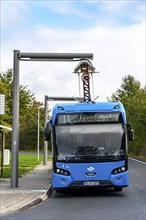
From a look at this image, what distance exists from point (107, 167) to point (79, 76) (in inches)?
483

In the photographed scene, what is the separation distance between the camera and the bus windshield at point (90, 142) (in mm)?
16219

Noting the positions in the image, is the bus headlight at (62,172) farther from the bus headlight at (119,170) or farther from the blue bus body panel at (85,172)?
the bus headlight at (119,170)

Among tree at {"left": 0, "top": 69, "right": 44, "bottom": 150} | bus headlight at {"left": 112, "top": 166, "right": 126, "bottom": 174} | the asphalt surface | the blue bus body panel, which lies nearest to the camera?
the asphalt surface

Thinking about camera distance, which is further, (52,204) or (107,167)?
(107,167)

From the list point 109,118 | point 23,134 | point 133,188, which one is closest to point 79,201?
point 109,118

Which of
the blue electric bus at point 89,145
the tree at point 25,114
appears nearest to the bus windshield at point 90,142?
the blue electric bus at point 89,145

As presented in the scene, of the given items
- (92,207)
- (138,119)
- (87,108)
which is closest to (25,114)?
(138,119)

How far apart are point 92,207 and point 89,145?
3.12 metres

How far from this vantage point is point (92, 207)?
1364cm

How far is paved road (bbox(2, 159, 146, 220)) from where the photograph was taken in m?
11.9

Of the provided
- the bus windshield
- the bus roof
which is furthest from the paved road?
the bus roof

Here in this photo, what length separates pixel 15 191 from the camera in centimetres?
1708

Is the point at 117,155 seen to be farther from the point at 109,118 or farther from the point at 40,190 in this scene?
the point at 40,190

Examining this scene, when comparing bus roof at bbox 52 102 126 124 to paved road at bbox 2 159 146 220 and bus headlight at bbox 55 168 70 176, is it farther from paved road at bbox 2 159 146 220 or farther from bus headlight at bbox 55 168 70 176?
paved road at bbox 2 159 146 220
